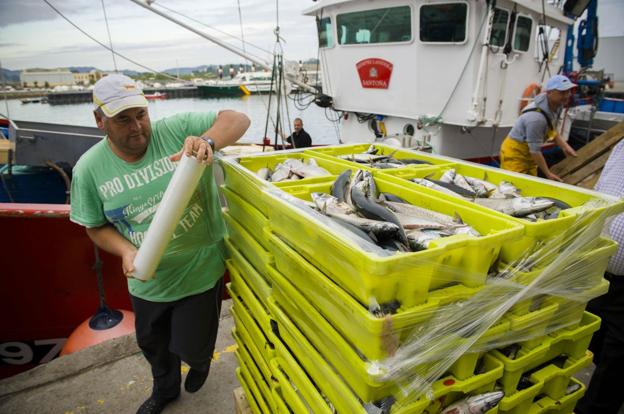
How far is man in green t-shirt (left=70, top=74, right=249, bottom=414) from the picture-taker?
186cm

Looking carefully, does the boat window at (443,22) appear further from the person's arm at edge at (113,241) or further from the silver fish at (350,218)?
the person's arm at edge at (113,241)

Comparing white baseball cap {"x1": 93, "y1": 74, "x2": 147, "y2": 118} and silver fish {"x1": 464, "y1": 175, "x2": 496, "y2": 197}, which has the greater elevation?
white baseball cap {"x1": 93, "y1": 74, "x2": 147, "y2": 118}

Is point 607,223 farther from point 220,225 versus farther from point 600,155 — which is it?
point 600,155

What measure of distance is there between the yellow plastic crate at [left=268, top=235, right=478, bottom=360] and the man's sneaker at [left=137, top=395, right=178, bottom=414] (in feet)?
5.65

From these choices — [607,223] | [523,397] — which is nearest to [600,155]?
[607,223]

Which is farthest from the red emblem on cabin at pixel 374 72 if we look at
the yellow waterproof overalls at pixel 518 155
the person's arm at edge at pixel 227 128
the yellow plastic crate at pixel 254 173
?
the person's arm at edge at pixel 227 128

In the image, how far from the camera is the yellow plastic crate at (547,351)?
3.80ft

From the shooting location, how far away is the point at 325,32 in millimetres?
7492

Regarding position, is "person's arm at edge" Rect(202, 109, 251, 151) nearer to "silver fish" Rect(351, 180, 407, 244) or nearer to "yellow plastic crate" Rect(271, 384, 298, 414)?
"silver fish" Rect(351, 180, 407, 244)

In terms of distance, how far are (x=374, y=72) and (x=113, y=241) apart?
19.5 feet

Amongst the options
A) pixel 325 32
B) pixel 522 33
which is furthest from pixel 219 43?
pixel 522 33

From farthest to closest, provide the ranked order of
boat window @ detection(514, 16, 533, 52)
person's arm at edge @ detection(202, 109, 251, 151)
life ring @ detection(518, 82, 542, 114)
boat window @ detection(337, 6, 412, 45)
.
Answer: life ring @ detection(518, 82, 542, 114) < boat window @ detection(514, 16, 533, 52) < boat window @ detection(337, 6, 412, 45) < person's arm at edge @ detection(202, 109, 251, 151)

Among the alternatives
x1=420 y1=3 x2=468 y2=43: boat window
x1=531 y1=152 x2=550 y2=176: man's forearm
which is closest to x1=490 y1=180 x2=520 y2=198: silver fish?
x1=531 y1=152 x2=550 y2=176: man's forearm

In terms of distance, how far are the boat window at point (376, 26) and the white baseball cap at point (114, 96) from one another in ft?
17.8
